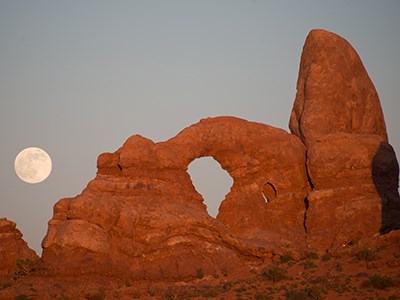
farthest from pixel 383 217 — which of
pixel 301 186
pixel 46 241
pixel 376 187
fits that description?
pixel 46 241

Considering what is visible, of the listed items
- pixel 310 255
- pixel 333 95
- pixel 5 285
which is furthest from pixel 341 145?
pixel 5 285

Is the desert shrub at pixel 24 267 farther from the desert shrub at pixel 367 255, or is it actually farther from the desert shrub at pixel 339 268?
the desert shrub at pixel 367 255

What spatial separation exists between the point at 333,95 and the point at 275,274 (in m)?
17.1

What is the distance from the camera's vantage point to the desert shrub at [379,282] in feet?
113

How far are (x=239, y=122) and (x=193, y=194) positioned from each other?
6.60m

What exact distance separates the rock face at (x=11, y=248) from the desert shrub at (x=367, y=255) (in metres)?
18.4

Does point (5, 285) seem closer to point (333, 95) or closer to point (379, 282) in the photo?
point (379, 282)

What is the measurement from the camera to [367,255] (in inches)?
1524

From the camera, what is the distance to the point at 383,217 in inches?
1804

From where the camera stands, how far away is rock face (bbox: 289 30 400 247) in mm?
45938

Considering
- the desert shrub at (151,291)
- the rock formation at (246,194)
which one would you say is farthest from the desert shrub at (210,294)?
the rock formation at (246,194)

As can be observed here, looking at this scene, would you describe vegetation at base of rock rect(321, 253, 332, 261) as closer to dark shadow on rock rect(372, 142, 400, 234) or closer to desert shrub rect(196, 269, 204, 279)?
dark shadow on rock rect(372, 142, 400, 234)

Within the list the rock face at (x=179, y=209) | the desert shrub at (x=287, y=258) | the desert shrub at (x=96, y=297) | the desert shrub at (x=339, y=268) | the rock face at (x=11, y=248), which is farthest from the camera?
the desert shrub at (x=287, y=258)

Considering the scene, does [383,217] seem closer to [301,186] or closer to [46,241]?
[301,186]
